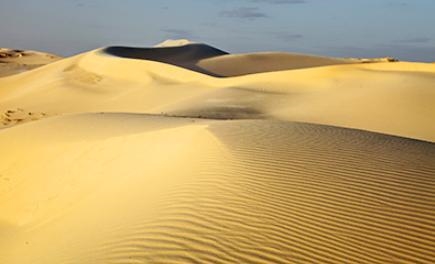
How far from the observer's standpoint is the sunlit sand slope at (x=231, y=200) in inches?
173

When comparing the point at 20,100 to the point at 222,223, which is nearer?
the point at 222,223

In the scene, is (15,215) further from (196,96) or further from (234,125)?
(196,96)

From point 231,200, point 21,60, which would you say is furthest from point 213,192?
point 21,60

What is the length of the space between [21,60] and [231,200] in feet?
168

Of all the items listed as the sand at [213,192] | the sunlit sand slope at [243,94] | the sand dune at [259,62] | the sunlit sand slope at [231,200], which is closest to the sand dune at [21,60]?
the sunlit sand slope at [243,94]

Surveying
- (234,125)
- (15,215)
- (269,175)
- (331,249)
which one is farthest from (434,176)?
(15,215)

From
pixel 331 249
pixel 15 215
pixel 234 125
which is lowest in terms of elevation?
pixel 15 215

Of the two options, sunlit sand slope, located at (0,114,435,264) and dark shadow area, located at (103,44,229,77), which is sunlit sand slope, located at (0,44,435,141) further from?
sunlit sand slope, located at (0,114,435,264)

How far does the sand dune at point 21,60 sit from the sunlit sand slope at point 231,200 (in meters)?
35.5

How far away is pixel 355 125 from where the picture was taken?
613 inches

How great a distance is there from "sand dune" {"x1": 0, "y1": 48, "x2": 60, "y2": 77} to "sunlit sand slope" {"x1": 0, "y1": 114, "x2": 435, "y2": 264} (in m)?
35.5

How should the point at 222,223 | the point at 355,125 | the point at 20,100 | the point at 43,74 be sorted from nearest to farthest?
the point at 222,223 < the point at 355,125 < the point at 20,100 < the point at 43,74

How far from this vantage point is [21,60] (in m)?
52.5

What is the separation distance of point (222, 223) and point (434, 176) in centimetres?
Result: 254
